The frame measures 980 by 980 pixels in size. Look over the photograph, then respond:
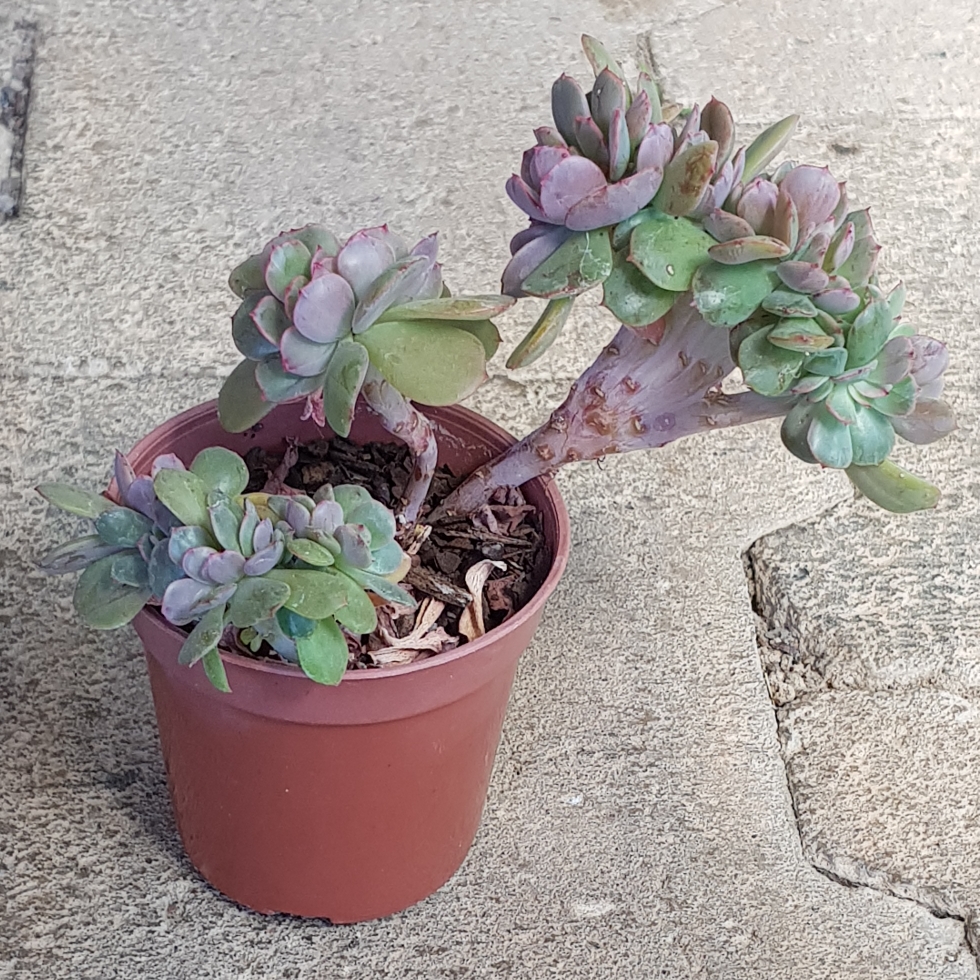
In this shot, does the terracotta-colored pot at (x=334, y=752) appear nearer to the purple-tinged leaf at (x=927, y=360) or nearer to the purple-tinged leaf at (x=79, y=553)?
the purple-tinged leaf at (x=79, y=553)

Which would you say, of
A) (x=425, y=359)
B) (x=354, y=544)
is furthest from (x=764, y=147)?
(x=354, y=544)

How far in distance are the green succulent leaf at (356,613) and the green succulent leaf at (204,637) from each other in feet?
→ 0.26

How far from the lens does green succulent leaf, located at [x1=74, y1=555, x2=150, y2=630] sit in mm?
905

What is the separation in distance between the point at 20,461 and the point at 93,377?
18 cm

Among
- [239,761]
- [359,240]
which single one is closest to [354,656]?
[239,761]

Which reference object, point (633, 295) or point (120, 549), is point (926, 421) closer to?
point (633, 295)

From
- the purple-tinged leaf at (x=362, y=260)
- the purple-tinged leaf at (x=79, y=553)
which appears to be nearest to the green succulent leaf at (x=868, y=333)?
the purple-tinged leaf at (x=362, y=260)

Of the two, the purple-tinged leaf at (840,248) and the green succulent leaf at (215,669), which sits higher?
the purple-tinged leaf at (840,248)

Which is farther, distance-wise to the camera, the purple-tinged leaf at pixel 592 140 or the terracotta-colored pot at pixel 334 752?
the terracotta-colored pot at pixel 334 752

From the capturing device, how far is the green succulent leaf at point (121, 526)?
0.90m

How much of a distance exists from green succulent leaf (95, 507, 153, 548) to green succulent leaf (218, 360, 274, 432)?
92 millimetres

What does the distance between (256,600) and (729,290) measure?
1.20 feet

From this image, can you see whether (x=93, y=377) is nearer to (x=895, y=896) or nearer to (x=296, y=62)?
(x=296, y=62)

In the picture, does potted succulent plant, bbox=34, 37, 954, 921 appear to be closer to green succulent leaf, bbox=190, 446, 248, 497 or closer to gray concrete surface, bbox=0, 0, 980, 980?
green succulent leaf, bbox=190, 446, 248, 497
